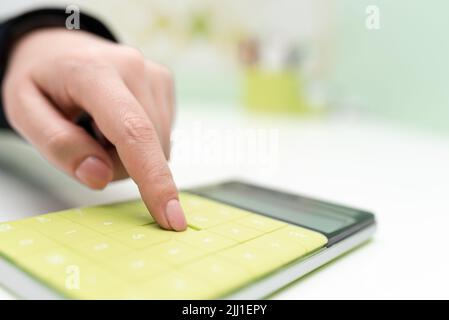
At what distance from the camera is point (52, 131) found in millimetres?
474

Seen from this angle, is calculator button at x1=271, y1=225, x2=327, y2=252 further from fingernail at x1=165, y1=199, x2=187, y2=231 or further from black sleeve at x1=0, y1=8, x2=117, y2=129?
black sleeve at x1=0, y1=8, x2=117, y2=129

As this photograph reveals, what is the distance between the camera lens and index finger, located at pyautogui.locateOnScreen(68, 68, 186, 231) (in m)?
0.37

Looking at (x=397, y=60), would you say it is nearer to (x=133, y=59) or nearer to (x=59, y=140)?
(x=133, y=59)

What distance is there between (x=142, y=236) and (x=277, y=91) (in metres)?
1.13

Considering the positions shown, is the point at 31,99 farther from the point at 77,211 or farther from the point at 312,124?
the point at 312,124

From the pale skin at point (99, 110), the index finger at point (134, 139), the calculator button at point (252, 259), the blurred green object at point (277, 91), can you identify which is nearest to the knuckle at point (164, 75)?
the pale skin at point (99, 110)

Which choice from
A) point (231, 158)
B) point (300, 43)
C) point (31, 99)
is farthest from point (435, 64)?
point (31, 99)

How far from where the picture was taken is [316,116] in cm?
139

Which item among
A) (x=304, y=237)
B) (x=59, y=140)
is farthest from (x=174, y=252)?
(x=59, y=140)

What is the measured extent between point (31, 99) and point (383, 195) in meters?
0.49

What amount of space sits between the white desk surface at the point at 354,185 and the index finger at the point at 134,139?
4.9 inches

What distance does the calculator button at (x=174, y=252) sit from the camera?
29cm

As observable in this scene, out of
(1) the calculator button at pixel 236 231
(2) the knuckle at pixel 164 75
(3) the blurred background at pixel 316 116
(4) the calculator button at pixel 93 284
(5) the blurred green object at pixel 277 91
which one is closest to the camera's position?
(4) the calculator button at pixel 93 284

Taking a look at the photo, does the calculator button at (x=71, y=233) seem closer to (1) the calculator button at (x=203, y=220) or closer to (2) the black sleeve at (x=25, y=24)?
(1) the calculator button at (x=203, y=220)
